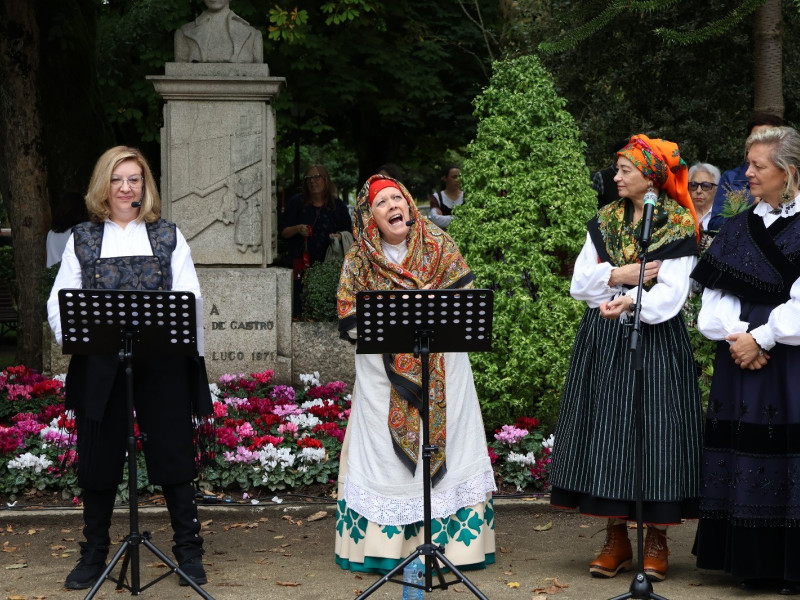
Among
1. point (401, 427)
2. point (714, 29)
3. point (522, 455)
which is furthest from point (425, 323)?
point (714, 29)

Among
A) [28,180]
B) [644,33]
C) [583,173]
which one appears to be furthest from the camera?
[644,33]

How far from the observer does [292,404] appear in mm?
8977

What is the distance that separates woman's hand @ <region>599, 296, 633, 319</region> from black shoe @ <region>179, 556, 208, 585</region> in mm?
2326

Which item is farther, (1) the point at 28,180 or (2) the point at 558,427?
(1) the point at 28,180

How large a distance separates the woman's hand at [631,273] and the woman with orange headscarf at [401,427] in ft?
2.49

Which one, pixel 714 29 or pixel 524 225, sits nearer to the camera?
pixel 714 29

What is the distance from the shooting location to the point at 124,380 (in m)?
5.65

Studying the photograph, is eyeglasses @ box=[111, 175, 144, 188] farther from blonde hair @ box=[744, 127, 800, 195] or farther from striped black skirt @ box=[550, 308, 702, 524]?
blonde hair @ box=[744, 127, 800, 195]

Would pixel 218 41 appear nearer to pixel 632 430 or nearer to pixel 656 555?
pixel 632 430

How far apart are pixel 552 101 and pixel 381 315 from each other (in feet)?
12.2

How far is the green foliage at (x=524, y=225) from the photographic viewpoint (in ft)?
26.7

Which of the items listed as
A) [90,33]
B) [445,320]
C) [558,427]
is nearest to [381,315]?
[445,320]

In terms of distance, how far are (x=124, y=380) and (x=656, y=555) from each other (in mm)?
2732

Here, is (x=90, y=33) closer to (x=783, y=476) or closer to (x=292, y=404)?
(x=292, y=404)
